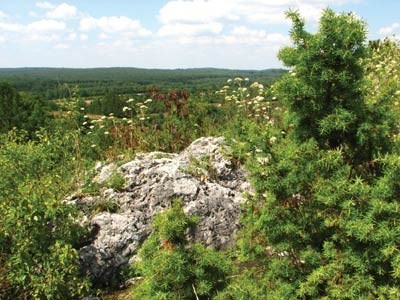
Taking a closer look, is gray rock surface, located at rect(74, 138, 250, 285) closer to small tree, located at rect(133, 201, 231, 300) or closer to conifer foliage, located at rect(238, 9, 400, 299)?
small tree, located at rect(133, 201, 231, 300)

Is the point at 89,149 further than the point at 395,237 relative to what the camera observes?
Yes

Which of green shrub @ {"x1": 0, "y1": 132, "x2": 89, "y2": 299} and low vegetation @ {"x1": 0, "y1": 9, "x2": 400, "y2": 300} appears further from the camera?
green shrub @ {"x1": 0, "y1": 132, "x2": 89, "y2": 299}

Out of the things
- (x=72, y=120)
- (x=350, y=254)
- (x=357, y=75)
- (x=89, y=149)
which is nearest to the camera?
(x=350, y=254)

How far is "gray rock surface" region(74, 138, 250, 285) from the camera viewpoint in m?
5.59

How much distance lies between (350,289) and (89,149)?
5.73m

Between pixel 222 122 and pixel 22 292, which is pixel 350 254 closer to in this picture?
pixel 22 292

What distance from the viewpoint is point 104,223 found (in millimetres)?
5727

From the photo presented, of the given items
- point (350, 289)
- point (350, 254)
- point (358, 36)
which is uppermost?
point (358, 36)

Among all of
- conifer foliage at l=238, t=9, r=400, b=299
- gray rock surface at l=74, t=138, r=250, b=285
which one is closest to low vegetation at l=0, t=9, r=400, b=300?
conifer foliage at l=238, t=9, r=400, b=299

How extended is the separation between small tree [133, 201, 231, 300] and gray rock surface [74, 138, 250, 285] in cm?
188

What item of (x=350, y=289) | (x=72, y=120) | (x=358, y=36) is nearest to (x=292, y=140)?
(x=358, y=36)

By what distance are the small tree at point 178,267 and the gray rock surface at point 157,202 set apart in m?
1.88

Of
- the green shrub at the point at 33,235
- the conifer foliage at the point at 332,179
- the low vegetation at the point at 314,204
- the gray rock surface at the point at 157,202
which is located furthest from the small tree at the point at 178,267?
the gray rock surface at the point at 157,202

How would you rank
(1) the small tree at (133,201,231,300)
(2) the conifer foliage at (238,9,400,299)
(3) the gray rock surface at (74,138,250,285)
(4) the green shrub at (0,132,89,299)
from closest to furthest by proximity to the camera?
(2) the conifer foliage at (238,9,400,299)
(1) the small tree at (133,201,231,300)
(4) the green shrub at (0,132,89,299)
(3) the gray rock surface at (74,138,250,285)
